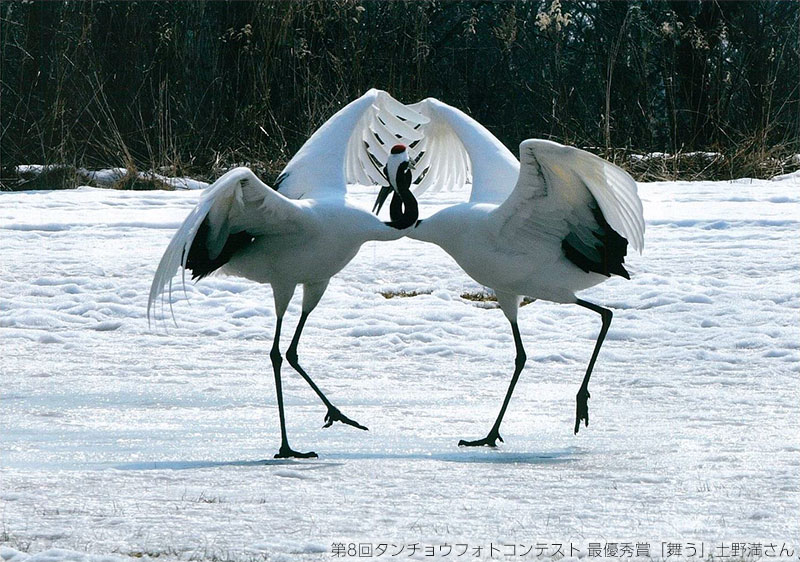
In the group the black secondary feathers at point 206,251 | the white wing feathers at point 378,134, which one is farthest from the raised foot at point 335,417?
the white wing feathers at point 378,134

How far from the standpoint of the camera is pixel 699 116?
15586 mm

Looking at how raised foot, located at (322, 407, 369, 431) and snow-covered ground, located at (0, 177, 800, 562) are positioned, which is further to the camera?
raised foot, located at (322, 407, 369, 431)

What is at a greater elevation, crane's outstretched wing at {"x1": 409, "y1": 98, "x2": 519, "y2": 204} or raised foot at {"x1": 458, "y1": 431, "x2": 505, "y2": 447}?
crane's outstretched wing at {"x1": 409, "y1": 98, "x2": 519, "y2": 204}

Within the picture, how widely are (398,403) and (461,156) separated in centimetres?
180

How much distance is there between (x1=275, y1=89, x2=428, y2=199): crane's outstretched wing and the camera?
692 centimetres

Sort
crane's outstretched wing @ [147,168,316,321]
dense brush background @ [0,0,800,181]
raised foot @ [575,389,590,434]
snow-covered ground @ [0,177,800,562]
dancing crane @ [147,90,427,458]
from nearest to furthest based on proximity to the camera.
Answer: snow-covered ground @ [0,177,800,562] → crane's outstretched wing @ [147,168,316,321] → dancing crane @ [147,90,427,458] → raised foot @ [575,389,590,434] → dense brush background @ [0,0,800,181]

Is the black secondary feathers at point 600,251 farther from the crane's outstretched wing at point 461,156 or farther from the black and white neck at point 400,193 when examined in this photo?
the black and white neck at point 400,193

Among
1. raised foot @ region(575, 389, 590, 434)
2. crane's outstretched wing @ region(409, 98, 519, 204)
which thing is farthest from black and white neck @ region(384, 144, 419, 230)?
raised foot @ region(575, 389, 590, 434)

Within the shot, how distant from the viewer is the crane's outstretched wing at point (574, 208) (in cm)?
593

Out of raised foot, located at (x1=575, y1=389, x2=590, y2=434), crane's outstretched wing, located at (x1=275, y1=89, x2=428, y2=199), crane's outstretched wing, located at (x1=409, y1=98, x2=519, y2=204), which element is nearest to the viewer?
raised foot, located at (x1=575, y1=389, x2=590, y2=434)

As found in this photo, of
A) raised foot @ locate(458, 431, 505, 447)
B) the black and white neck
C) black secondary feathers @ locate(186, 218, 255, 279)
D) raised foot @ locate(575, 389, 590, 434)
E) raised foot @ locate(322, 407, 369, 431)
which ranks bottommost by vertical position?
raised foot @ locate(322, 407, 369, 431)

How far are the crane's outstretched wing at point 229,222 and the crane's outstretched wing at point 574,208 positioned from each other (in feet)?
3.33

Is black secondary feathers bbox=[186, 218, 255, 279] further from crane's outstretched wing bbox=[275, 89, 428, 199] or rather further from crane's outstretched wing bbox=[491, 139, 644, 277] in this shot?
crane's outstretched wing bbox=[491, 139, 644, 277]

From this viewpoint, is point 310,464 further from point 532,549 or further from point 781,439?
point 781,439
